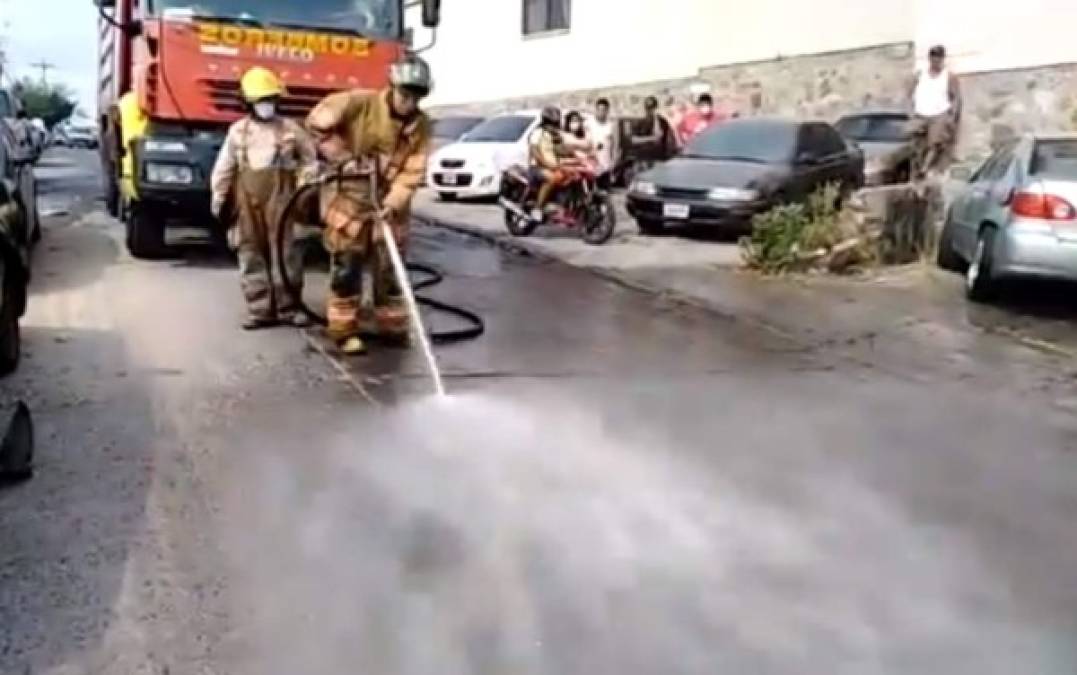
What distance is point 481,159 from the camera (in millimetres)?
22703

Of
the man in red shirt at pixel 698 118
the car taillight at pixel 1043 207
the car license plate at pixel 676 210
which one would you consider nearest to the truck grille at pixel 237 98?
the car license plate at pixel 676 210

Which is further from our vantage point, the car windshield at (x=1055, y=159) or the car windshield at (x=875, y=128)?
the car windshield at (x=875, y=128)

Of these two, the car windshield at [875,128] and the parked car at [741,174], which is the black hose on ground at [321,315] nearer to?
the parked car at [741,174]

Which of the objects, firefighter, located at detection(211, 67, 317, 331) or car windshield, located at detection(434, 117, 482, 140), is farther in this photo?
car windshield, located at detection(434, 117, 482, 140)

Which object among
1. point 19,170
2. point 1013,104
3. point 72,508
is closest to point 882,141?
point 1013,104

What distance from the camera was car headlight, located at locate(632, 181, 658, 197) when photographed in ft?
57.8

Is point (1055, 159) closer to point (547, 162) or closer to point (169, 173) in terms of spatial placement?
point (547, 162)

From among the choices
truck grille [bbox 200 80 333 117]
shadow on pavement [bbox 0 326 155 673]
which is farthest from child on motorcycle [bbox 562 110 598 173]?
shadow on pavement [bbox 0 326 155 673]

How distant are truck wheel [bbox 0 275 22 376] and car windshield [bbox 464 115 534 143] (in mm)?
14657

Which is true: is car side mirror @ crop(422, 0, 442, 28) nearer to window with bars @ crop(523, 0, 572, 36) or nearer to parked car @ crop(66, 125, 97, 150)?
window with bars @ crop(523, 0, 572, 36)

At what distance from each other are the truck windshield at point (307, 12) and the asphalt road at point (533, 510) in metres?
3.46

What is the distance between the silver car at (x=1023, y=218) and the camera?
11.5 meters

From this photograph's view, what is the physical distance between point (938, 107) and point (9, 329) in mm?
11991

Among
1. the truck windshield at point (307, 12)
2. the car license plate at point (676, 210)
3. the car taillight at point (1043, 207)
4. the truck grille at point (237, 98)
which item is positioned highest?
the truck windshield at point (307, 12)
